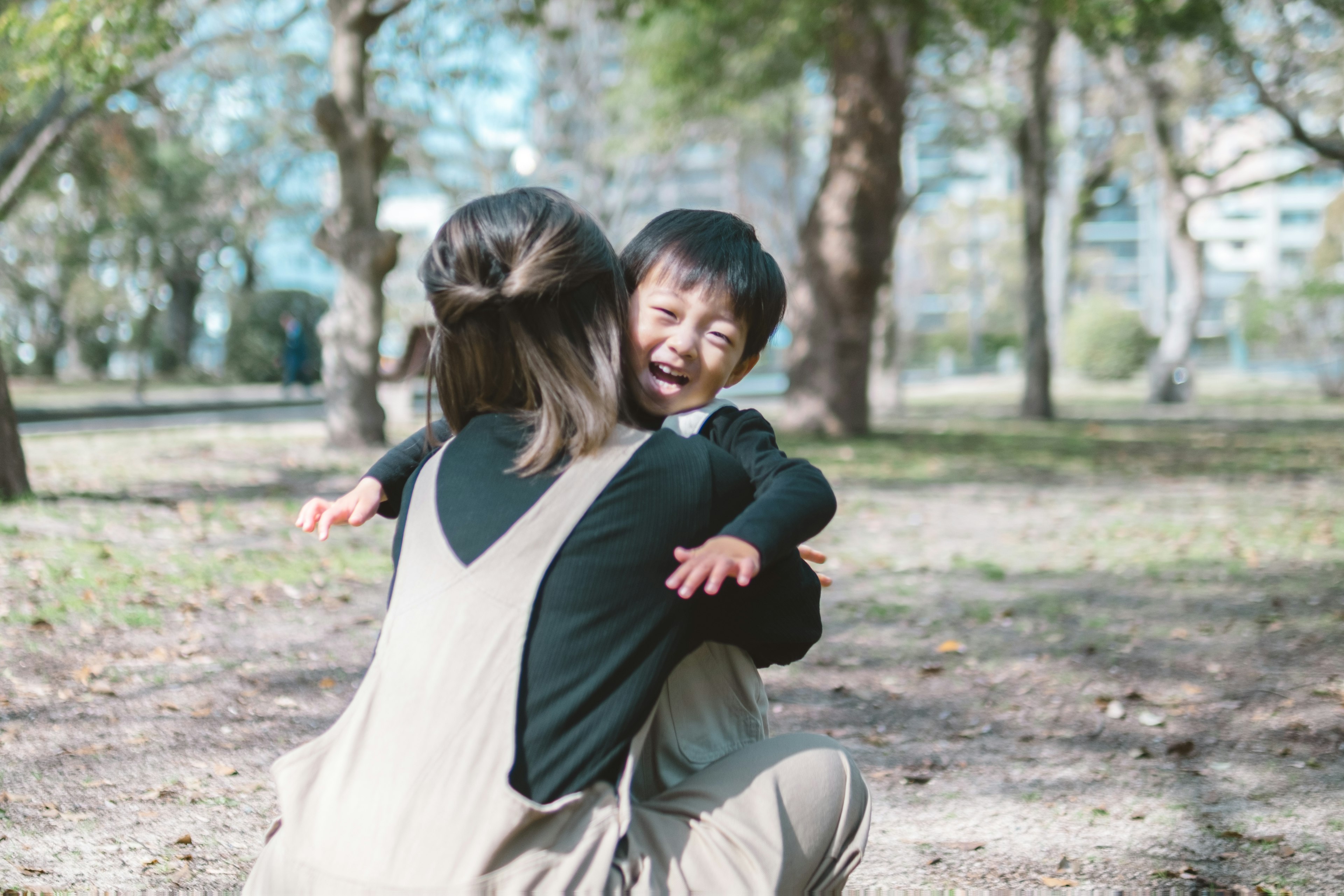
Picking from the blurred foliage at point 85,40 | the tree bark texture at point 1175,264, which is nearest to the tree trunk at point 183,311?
the blurred foliage at point 85,40

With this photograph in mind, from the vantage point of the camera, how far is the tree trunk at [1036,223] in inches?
742

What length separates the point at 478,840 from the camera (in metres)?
1.51

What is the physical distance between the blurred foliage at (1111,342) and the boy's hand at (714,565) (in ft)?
110

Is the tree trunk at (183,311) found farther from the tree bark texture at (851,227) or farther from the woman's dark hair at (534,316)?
the woman's dark hair at (534,316)

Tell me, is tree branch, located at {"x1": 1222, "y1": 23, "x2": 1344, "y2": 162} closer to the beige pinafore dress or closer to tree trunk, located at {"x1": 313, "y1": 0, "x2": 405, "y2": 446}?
tree trunk, located at {"x1": 313, "y1": 0, "x2": 405, "y2": 446}

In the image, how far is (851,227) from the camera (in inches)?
572

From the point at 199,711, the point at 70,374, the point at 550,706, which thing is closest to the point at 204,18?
the point at 70,374

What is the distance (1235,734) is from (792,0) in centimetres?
1299

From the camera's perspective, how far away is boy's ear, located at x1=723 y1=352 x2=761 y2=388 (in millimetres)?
2492

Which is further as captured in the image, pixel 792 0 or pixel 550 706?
pixel 792 0

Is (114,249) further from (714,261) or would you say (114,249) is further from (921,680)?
(714,261)

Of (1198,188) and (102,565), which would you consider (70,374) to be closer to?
(1198,188)

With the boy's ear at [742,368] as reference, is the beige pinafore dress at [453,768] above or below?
below

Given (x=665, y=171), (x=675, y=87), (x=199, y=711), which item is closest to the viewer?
(x=199, y=711)
